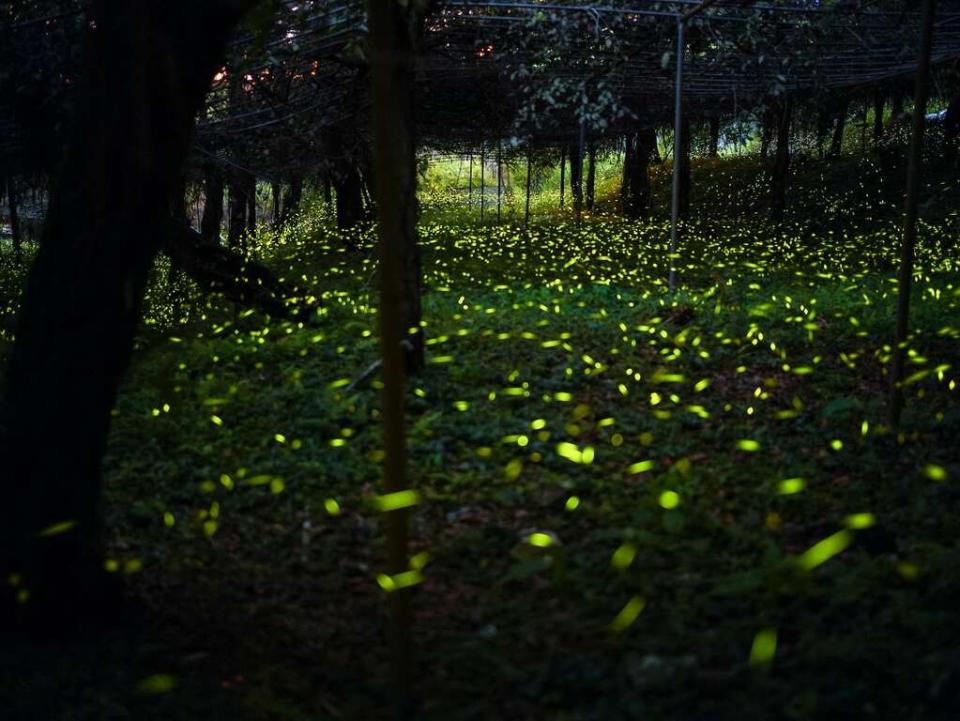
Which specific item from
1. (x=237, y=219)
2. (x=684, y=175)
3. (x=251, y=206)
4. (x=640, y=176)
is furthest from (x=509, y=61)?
(x=251, y=206)

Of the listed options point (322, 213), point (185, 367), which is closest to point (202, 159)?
point (185, 367)

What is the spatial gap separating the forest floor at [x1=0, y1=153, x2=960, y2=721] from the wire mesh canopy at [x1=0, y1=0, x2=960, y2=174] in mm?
2650

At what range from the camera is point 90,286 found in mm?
3070

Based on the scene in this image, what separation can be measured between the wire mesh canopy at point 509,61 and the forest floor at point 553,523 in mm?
2650

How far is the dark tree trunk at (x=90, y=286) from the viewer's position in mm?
2994

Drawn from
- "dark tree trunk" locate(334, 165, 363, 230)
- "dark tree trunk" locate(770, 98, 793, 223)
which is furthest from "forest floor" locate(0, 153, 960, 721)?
"dark tree trunk" locate(770, 98, 793, 223)

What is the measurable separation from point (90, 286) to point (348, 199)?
43.6 ft

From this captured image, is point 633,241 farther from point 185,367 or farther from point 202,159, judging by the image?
point 185,367

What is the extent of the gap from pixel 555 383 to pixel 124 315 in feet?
12.0

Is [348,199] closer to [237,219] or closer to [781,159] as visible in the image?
[237,219]

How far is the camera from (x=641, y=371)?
664cm

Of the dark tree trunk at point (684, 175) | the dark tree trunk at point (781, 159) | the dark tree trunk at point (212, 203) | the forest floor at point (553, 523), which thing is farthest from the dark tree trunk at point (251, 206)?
the dark tree trunk at point (781, 159)

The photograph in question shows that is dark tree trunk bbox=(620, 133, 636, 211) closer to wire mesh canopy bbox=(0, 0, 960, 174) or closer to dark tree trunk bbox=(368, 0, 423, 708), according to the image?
wire mesh canopy bbox=(0, 0, 960, 174)

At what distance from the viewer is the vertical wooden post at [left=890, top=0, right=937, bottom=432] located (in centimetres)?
426
